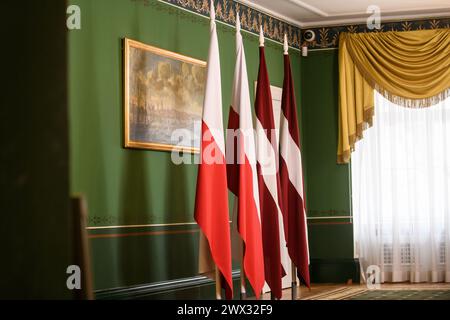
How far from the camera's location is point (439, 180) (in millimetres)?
7719

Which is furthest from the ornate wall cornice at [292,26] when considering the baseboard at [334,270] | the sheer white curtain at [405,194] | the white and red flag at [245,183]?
the baseboard at [334,270]

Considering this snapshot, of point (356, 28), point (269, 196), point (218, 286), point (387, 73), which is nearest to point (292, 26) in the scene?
point (356, 28)

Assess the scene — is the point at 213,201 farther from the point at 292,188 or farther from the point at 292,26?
the point at 292,26

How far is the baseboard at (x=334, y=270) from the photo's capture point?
7.91 meters

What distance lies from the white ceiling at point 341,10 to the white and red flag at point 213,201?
2.67 meters

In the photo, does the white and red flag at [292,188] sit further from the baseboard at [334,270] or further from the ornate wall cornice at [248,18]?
the baseboard at [334,270]

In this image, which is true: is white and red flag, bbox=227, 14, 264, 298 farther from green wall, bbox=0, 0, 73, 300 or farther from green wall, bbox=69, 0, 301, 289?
green wall, bbox=0, 0, 73, 300

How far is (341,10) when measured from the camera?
7750mm

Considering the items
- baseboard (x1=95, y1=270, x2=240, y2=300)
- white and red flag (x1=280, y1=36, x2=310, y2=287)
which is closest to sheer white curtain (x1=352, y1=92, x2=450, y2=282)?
white and red flag (x1=280, y1=36, x2=310, y2=287)

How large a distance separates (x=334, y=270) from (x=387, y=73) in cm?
239

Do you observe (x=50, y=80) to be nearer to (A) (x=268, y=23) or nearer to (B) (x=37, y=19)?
(B) (x=37, y=19)

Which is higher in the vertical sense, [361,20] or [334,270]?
[361,20]

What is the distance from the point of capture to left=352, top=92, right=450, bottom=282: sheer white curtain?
7699mm
